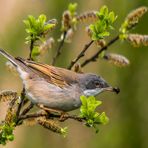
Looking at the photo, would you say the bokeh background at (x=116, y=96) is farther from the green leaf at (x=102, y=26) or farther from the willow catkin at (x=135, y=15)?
the green leaf at (x=102, y=26)

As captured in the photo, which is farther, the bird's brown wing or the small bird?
the bird's brown wing

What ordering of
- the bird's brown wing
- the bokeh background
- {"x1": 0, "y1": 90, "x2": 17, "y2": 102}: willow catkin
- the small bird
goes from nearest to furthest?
{"x1": 0, "y1": 90, "x2": 17, "y2": 102}: willow catkin < the small bird < the bird's brown wing < the bokeh background

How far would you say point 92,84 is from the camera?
473 centimetres

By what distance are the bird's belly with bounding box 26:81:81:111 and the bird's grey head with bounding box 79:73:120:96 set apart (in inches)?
5.9

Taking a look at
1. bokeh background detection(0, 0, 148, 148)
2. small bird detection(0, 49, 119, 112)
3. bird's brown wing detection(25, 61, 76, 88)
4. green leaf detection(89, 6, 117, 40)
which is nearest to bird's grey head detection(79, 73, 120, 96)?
small bird detection(0, 49, 119, 112)

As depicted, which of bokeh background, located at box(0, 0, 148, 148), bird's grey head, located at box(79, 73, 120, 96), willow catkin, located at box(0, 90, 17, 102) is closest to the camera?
willow catkin, located at box(0, 90, 17, 102)

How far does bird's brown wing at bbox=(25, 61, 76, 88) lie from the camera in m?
4.52

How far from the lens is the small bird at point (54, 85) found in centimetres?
440

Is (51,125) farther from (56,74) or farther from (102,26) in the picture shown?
(56,74)

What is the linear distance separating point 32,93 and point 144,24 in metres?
2.40

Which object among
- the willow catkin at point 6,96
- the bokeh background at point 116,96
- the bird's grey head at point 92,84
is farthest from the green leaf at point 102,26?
the bokeh background at point 116,96

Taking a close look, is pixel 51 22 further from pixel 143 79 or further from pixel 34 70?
pixel 143 79

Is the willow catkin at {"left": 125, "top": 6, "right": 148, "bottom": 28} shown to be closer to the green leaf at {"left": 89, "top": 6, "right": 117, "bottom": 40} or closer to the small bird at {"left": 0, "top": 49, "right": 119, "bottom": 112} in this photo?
the green leaf at {"left": 89, "top": 6, "right": 117, "bottom": 40}

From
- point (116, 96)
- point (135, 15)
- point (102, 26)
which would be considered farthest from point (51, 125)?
point (116, 96)
